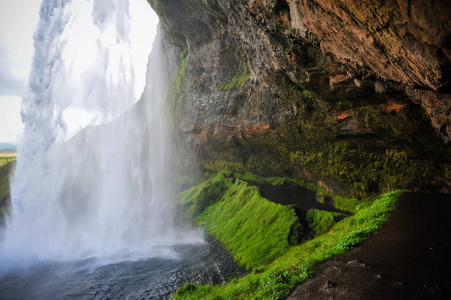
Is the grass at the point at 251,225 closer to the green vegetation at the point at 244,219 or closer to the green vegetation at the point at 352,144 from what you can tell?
the green vegetation at the point at 244,219

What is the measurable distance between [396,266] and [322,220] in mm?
8742

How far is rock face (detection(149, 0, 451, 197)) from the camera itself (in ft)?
22.0

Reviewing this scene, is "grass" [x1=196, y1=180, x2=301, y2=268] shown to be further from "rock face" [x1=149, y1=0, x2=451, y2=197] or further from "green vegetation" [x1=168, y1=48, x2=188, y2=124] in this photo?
"green vegetation" [x1=168, y1=48, x2=188, y2=124]

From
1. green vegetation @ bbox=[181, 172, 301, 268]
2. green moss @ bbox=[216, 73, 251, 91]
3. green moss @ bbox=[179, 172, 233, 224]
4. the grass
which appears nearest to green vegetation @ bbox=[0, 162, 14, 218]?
green moss @ bbox=[179, 172, 233, 224]

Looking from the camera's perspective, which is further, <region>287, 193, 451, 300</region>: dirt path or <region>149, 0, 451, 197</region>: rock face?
<region>149, 0, 451, 197</region>: rock face

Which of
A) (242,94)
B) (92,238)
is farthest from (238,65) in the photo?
(92,238)

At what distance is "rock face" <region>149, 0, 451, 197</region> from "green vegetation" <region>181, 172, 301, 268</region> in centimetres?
477

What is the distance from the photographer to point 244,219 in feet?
66.5

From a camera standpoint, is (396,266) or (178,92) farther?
(178,92)

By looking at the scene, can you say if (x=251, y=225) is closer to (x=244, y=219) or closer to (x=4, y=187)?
(x=244, y=219)

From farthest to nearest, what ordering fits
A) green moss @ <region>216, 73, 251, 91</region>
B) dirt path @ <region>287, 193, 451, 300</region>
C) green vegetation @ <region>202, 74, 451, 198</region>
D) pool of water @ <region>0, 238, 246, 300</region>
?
green moss @ <region>216, 73, 251, 91</region>, pool of water @ <region>0, 238, 246, 300</region>, green vegetation @ <region>202, 74, 451, 198</region>, dirt path @ <region>287, 193, 451, 300</region>

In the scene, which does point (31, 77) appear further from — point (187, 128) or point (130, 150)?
point (187, 128)

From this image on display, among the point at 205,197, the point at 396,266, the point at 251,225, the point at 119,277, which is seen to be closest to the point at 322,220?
the point at 251,225

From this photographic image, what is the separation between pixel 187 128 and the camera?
35438mm
